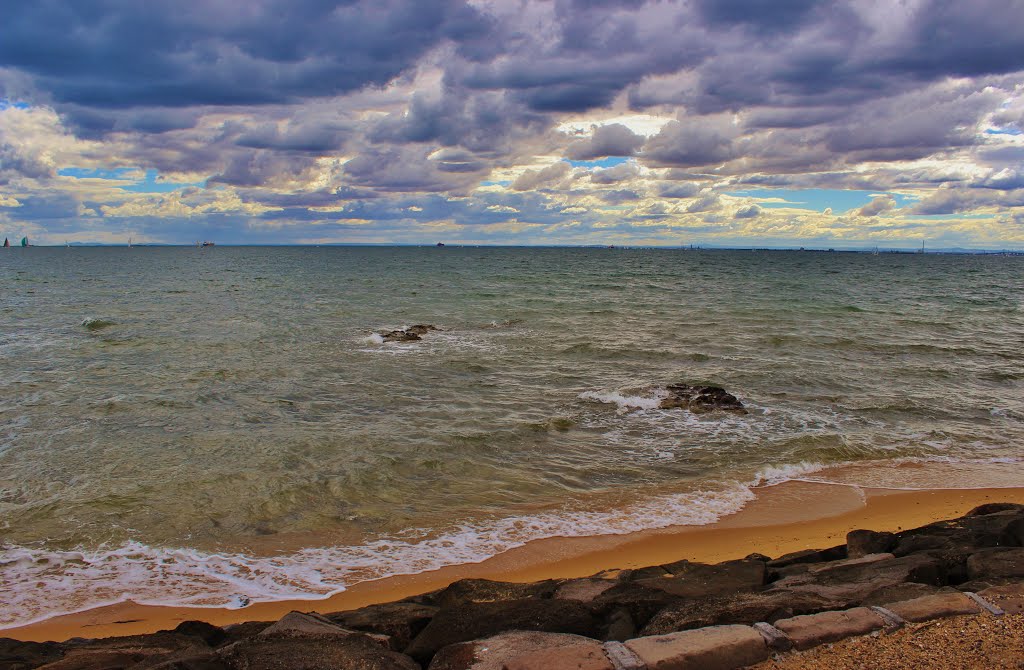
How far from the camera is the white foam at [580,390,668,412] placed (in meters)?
15.6

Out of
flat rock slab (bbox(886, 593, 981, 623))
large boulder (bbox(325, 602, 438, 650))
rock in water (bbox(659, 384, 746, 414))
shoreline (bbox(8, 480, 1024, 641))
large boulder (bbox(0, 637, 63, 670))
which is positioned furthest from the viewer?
Answer: rock in water (bbox(659, 384, 746, 414))

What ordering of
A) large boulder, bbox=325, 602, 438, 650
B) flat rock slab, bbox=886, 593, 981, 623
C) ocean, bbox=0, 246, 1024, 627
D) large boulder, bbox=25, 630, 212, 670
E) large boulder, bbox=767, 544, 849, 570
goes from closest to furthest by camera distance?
flat rock slab, bbox=886, 593, 981, 623 < large boulder, bbox=25, 630, 212, 670 < large boulder, bbox=325, 602, 438, 650 < large boulder, bbox=767, 544, 849, 570 < ocean, bbox=0, 246, 1024, 627

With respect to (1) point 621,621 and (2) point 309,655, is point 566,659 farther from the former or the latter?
(2) point 309,655

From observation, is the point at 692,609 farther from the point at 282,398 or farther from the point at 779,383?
the point at 779,383

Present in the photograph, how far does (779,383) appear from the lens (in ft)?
60.0

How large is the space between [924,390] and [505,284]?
45.0 meters

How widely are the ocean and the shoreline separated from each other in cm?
26

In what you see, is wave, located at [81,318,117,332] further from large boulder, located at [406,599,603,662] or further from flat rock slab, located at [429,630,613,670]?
flat rock slab, located at [429,630,613,670]

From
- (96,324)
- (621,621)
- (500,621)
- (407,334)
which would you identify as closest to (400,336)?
(407,334)

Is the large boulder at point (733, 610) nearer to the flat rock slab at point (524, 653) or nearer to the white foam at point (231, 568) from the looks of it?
the flat rock slab at point (524, 653)

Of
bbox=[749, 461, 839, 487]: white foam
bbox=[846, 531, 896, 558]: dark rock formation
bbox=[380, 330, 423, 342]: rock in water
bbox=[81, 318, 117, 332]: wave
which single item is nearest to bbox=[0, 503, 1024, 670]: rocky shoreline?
bbox=[846, 531, 896, 558]: dark rock formation

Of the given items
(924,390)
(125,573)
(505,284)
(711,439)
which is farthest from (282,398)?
(505,284)

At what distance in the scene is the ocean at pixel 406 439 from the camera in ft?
27.2

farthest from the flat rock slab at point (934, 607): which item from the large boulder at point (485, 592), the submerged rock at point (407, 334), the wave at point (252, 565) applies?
the submerged rock at point (407, 334)
